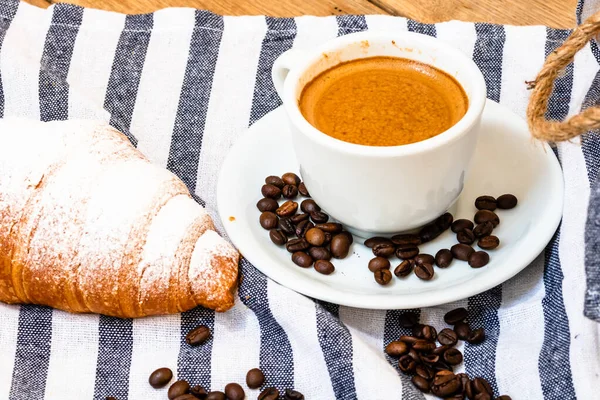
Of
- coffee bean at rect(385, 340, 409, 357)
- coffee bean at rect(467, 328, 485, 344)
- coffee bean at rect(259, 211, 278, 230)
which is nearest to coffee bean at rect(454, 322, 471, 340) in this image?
coffee bean at rect(467, 328, 485, 344)

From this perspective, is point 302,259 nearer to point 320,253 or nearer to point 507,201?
point 320,253

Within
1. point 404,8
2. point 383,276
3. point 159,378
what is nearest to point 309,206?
point 383,276

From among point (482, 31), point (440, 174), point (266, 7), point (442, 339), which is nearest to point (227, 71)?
point (266, 7)

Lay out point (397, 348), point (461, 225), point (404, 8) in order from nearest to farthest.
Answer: point (397, 348), point (461, 225), point (404, 8)

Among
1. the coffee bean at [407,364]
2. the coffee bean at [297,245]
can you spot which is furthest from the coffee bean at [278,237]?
the coffee bean at [407,364]

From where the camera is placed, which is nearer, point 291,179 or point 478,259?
point 478,259

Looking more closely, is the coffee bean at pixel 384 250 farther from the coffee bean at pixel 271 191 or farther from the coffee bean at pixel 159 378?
the coffee bean at pixel 159 378

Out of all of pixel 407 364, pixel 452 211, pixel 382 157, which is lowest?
pixel 407 364
